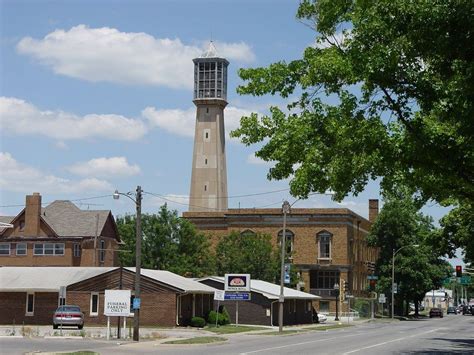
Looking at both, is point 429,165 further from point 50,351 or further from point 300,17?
point 50,351

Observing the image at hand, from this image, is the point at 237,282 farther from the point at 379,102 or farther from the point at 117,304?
the point at 379,102

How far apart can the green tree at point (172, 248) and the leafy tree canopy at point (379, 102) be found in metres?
55.7

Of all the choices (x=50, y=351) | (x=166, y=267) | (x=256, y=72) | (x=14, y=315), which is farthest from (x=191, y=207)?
(x=256, y=72)

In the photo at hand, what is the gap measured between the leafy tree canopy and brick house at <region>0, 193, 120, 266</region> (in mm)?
58577

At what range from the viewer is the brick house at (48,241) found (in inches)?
3100

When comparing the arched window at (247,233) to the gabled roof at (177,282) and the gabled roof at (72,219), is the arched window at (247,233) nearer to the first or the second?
the gabled roof at (72,219)

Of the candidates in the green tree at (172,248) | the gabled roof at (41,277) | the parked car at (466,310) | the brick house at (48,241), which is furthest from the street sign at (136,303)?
the parked car at (466,310)

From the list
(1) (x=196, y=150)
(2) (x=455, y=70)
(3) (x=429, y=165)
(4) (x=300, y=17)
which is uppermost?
(1) (x=196, y=150)

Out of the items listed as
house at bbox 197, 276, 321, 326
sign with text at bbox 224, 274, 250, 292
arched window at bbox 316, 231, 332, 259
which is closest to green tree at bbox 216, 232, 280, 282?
arched window at bbox 316, 231, 332, 259

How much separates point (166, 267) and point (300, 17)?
57310mm

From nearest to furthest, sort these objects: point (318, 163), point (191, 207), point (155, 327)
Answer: point (318, 163)
point (155, 327)
point (191, 207)

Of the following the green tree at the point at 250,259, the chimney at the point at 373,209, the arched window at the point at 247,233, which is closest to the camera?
the green tree at the point at 250,259

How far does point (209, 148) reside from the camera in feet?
360

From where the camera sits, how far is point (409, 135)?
1859cm
